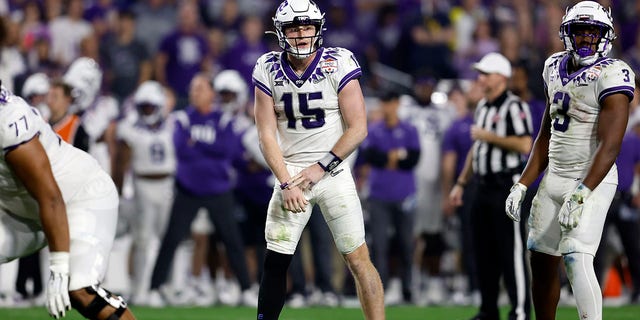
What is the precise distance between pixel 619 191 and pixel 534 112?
1208 millimetres

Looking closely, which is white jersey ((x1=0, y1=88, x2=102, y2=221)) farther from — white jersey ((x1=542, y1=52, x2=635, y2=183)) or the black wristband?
white jersey ((x1=542, y1=52, x2=635, y2=183))

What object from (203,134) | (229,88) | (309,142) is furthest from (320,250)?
(309,142)

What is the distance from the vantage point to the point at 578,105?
593 centimetres

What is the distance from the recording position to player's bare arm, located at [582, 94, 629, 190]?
5.73m

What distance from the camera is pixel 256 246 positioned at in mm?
11227

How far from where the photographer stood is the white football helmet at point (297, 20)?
617 cm

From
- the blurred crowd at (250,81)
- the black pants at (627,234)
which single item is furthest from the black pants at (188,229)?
the black pants at (627,234)

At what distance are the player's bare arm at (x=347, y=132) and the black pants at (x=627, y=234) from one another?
526 centimetres

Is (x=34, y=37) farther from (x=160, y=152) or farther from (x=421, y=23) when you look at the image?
(x=421, y=23)

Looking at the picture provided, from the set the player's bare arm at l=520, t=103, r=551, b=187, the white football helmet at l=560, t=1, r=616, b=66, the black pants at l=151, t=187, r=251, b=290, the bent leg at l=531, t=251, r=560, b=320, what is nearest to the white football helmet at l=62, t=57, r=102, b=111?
the black pants at l=151, t=187, r=251, b=290

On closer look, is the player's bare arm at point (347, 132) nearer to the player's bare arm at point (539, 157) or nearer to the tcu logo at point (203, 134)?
the player's bare arm at point (539, 157)

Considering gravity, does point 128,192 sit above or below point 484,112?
below

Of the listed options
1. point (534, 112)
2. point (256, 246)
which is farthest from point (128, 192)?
point (534, 112)

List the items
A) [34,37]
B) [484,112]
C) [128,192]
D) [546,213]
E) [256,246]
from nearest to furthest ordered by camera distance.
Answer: [546,213]
[484,112]
[256,246]
[128,192]
[34,37]
